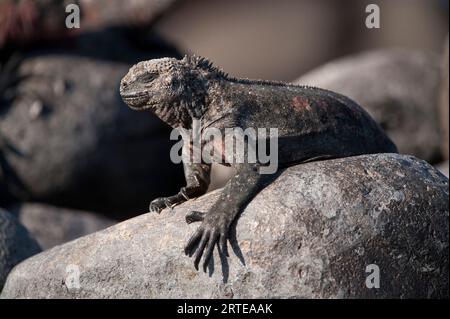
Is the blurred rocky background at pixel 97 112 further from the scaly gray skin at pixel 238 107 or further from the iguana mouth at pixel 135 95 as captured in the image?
the iguana mouth at pixel 135 95

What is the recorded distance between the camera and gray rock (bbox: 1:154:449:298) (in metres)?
6.43

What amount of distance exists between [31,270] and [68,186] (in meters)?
4.60

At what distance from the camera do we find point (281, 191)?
265 inches

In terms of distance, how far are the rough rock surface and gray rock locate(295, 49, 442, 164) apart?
2864mm

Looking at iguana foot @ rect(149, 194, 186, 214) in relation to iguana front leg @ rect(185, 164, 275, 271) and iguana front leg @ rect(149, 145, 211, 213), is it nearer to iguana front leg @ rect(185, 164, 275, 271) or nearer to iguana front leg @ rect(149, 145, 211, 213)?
iguana front leg @ rect(149, 145, 211, 213)

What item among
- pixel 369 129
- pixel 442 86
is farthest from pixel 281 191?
pixel 442 86

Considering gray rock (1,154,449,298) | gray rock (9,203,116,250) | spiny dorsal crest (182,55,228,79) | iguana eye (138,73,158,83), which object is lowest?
gray rock (9,203,116,250)

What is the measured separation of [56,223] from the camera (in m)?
11.1

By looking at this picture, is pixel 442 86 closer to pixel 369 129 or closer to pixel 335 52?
pixel 369 129

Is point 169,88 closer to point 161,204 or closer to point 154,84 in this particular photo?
point 154,84

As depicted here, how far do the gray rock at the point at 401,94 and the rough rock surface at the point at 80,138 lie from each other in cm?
286

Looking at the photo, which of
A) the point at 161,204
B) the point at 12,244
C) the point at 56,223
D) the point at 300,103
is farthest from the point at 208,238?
the point at 56,223

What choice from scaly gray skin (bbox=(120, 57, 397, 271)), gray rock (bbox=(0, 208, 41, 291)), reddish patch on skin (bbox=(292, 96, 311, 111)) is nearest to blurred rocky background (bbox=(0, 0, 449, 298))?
gray rock (bbox=(0, 208, 41, 291))

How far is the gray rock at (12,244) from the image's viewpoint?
326 inches
